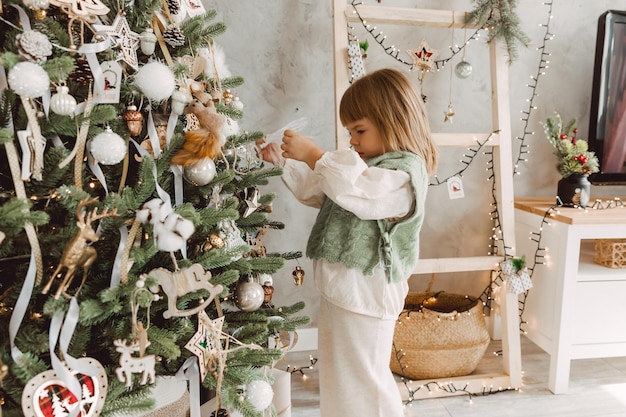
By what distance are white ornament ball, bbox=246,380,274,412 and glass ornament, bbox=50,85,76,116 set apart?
602 millimetres

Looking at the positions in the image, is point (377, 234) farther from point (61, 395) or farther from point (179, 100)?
point (61, 395)

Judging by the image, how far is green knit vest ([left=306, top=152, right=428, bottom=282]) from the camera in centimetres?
104

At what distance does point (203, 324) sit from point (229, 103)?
0.48m

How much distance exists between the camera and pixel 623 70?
175 cm

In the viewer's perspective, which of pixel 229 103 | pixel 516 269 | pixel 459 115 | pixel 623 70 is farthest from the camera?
pixel 459 115

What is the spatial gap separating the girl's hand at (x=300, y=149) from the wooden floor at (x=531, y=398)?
902mm

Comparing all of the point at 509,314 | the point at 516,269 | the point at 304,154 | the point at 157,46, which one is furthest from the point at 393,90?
the point at 509,314

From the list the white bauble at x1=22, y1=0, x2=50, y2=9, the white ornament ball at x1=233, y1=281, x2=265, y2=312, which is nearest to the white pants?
the white ornament ball at x1=233, y1=281, x2=265, y2=312

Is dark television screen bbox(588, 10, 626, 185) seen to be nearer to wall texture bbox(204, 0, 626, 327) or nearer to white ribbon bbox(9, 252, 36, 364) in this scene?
wall texture bbox(204, 0, 626, 327)

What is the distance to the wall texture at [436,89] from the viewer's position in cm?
172

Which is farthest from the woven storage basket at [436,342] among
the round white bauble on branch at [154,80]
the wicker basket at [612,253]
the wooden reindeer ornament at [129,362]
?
the round white bauble on branch at [154,80]

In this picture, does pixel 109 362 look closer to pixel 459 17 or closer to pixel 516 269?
pixel 516 269

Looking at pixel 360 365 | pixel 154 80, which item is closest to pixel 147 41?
pixel 154 80

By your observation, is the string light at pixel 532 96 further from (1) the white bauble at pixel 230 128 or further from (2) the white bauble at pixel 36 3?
(2) the white bauble at pixel 36 3
